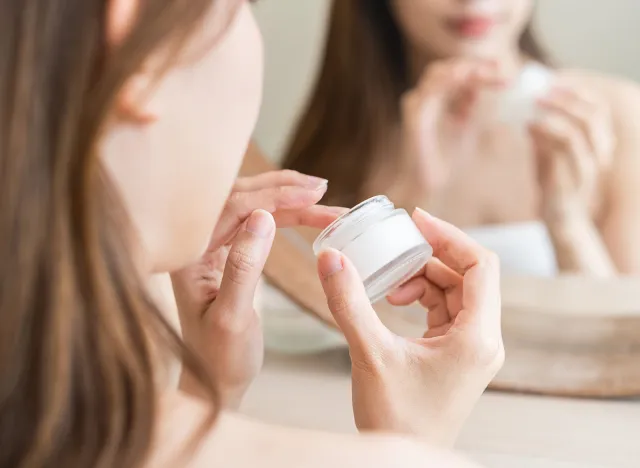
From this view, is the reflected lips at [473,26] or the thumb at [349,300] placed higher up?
the reflected lips at [473,26]

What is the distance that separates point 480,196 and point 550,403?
183 mm

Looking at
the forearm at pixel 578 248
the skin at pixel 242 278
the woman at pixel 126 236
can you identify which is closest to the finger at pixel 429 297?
the skin at pixel 242 278

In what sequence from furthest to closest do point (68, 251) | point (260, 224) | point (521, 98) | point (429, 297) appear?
point (521, 98), point (429, 297), point (260, 224), point (68, 251)

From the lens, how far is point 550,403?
20.4 inches

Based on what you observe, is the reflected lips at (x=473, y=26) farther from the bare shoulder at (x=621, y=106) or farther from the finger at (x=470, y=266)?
the finger at (x=470, y=266)

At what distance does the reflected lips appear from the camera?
0.60 metres

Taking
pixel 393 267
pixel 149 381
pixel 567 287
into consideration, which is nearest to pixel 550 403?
pixel 567 287

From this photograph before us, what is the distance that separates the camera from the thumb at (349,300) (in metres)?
0.32

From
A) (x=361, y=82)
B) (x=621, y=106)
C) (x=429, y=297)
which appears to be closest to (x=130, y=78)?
(x=429, y=297)

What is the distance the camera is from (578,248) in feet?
1.98

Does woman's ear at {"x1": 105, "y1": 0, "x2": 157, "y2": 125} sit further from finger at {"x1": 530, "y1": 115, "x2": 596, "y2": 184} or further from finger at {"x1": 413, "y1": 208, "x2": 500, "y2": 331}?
finger at {"x1": 530, "y1": 115, "x2": 596, "y2": 184}

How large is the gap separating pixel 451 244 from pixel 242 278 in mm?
130

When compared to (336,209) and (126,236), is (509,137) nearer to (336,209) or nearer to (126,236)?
(336,209)

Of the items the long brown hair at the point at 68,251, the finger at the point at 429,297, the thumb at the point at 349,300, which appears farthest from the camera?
the finger at the point at 429,297
